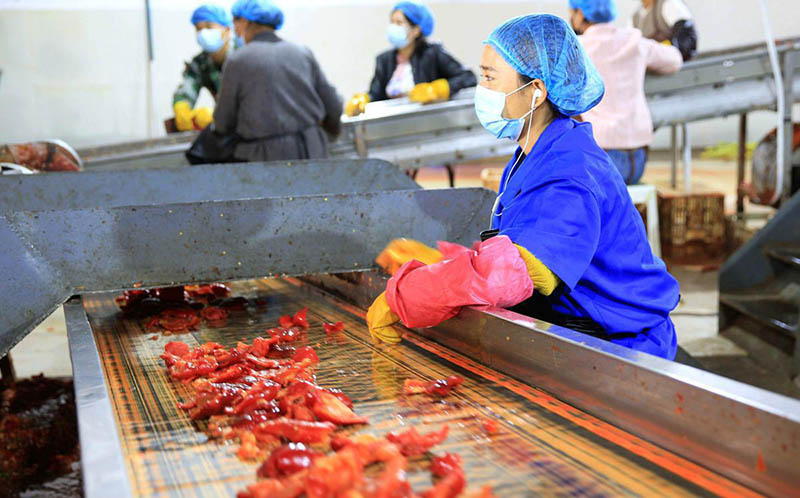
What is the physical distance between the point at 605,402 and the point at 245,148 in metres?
3.73

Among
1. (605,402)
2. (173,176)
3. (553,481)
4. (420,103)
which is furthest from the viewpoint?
(420,103)

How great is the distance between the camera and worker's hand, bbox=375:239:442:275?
237 cm

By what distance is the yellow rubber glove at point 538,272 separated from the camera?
1.86 meters

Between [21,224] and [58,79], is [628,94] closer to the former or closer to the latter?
[21,224]

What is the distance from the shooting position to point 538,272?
186cm

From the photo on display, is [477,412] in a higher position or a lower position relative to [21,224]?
lower

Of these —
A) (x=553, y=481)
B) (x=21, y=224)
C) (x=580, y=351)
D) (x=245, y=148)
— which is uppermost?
(x=245, y=148)

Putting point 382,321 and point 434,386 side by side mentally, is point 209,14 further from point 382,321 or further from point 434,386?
point 434,386

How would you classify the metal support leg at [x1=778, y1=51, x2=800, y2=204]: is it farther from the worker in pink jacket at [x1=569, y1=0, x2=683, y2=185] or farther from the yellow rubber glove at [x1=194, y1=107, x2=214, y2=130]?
the yellow rubber glove at [x1=194, y1=107, x2=214, y2=130]

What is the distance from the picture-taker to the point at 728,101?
5.76 meters

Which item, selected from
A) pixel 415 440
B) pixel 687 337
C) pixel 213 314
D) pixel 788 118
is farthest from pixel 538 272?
pixel 788 118

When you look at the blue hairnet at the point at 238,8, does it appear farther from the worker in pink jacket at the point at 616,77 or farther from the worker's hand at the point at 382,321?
the worker's hand at the point at 382,321

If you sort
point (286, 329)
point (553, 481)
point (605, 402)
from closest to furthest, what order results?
point (553, 481)
point (605, 402)
point (286, 329)

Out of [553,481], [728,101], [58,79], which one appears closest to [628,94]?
[728,101]
